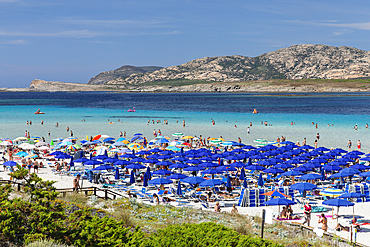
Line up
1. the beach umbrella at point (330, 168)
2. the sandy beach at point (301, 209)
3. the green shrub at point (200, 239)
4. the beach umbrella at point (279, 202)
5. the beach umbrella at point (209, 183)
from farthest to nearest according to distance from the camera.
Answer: the beach umbrella at point (330, 168) < the beach umbrella at point (209, 183) < the beach umbrella at point (279, 202) < the sandy beach at point (301, 209) < the green shrub at point (200, 239)

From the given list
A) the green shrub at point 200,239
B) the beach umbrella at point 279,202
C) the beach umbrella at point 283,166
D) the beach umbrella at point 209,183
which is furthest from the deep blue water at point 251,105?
the green shrub at point 200,239

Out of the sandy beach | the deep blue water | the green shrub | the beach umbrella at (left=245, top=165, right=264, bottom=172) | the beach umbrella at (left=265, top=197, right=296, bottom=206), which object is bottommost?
the sandy beach

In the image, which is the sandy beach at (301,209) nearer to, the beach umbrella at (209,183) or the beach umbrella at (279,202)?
the beach umbrella at (279,202)

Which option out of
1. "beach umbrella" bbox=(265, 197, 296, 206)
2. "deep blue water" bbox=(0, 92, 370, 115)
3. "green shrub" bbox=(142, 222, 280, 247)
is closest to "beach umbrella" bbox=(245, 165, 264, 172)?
"beach umbrella" bbox=(265, 197, 296, 206)

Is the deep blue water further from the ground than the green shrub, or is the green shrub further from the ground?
the deep blue water

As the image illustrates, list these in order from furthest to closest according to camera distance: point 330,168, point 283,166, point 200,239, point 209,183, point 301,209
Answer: point 283,166
point 330,168
point 209,183
point 301,209
point 200,239

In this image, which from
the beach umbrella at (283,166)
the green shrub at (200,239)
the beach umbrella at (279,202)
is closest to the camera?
the green shrub at (200,239)

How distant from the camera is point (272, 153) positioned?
1225 inches

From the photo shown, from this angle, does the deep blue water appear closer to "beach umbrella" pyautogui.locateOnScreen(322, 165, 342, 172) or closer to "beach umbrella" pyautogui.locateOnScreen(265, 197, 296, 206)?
"beach umbrella" pyautogui.locateOnScreen(322, 165, 342, 172)

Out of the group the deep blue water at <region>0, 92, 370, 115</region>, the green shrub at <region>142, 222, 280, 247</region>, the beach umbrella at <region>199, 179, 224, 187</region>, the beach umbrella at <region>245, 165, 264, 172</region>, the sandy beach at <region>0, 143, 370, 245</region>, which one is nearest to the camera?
the green shrub at <region>142, 222, 280, 247</region>

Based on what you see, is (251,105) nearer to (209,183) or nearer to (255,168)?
(255,168)

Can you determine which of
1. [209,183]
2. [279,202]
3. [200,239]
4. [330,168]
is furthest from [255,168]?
[200,239]

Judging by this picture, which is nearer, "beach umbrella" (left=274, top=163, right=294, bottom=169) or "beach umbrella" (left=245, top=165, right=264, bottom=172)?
"beach umbrella" (left=245, top=165, right=264, bottom=172)

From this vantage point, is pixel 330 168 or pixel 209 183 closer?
pixel 209 183
